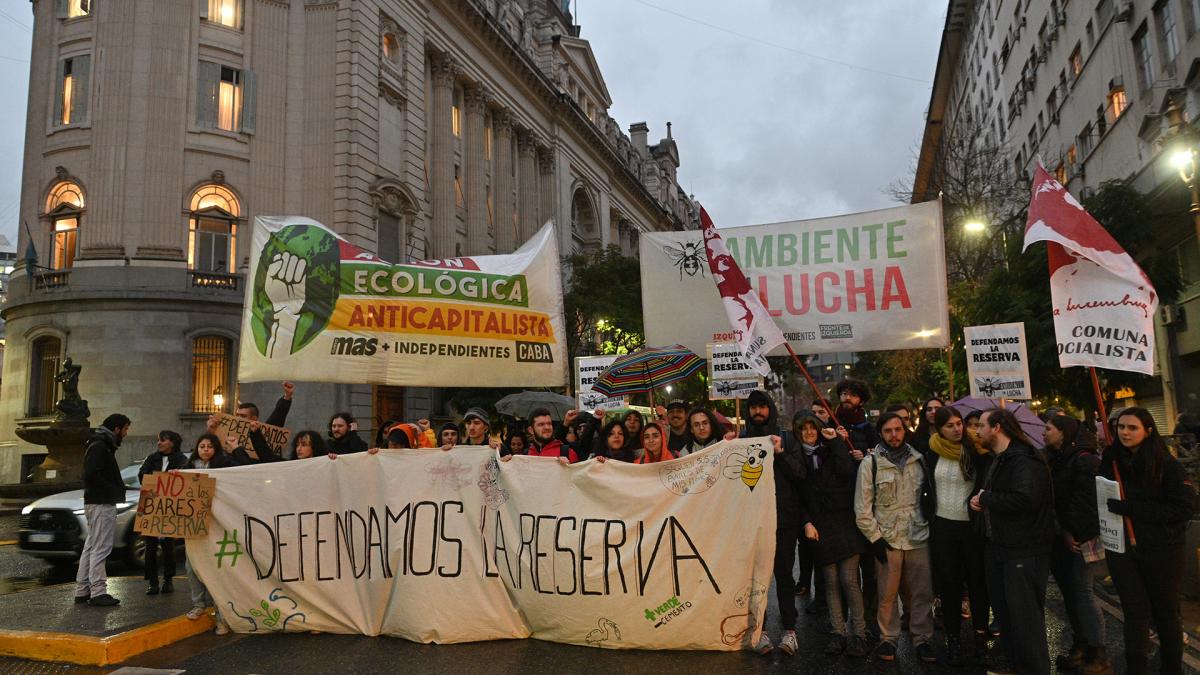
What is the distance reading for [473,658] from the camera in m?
6.08

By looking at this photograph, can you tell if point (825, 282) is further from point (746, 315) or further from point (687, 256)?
point (746, 315)

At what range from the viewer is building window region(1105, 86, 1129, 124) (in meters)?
23.0

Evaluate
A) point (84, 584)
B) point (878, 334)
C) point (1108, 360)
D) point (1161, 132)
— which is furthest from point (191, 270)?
point (1161, 132)

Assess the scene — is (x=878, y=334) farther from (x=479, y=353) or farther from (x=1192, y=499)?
(x=479, y=353)

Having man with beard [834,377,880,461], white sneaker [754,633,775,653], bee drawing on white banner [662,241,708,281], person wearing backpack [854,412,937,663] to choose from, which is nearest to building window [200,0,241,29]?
bee drawing on white banner [662,241,708,281]

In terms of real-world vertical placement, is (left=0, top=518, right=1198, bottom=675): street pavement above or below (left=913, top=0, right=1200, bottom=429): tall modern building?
below

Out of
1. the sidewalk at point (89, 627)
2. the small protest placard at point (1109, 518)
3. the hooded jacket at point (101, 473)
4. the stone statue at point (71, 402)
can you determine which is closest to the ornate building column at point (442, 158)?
Answer: the stone statue at point (71, 402)

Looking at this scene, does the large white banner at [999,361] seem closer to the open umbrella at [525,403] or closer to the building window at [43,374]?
the open umbrella at [525,403]

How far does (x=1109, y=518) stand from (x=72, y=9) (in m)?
30.9

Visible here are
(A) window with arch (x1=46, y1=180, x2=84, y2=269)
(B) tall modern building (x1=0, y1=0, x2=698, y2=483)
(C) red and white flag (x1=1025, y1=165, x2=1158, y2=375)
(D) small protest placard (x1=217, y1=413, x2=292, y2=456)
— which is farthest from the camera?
(A) window with arch (x1=46, y1=180, x2=84, y2=269)

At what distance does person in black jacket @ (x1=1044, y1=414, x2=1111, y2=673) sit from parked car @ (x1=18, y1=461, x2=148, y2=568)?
1034 cm

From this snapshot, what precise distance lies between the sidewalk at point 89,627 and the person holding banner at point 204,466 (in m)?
0.12

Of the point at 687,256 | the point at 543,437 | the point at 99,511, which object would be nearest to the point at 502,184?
the point at 687,256

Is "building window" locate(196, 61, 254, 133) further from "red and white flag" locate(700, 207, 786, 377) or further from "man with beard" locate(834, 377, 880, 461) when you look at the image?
"man with beard" locate(834, 377, 880, 461)
